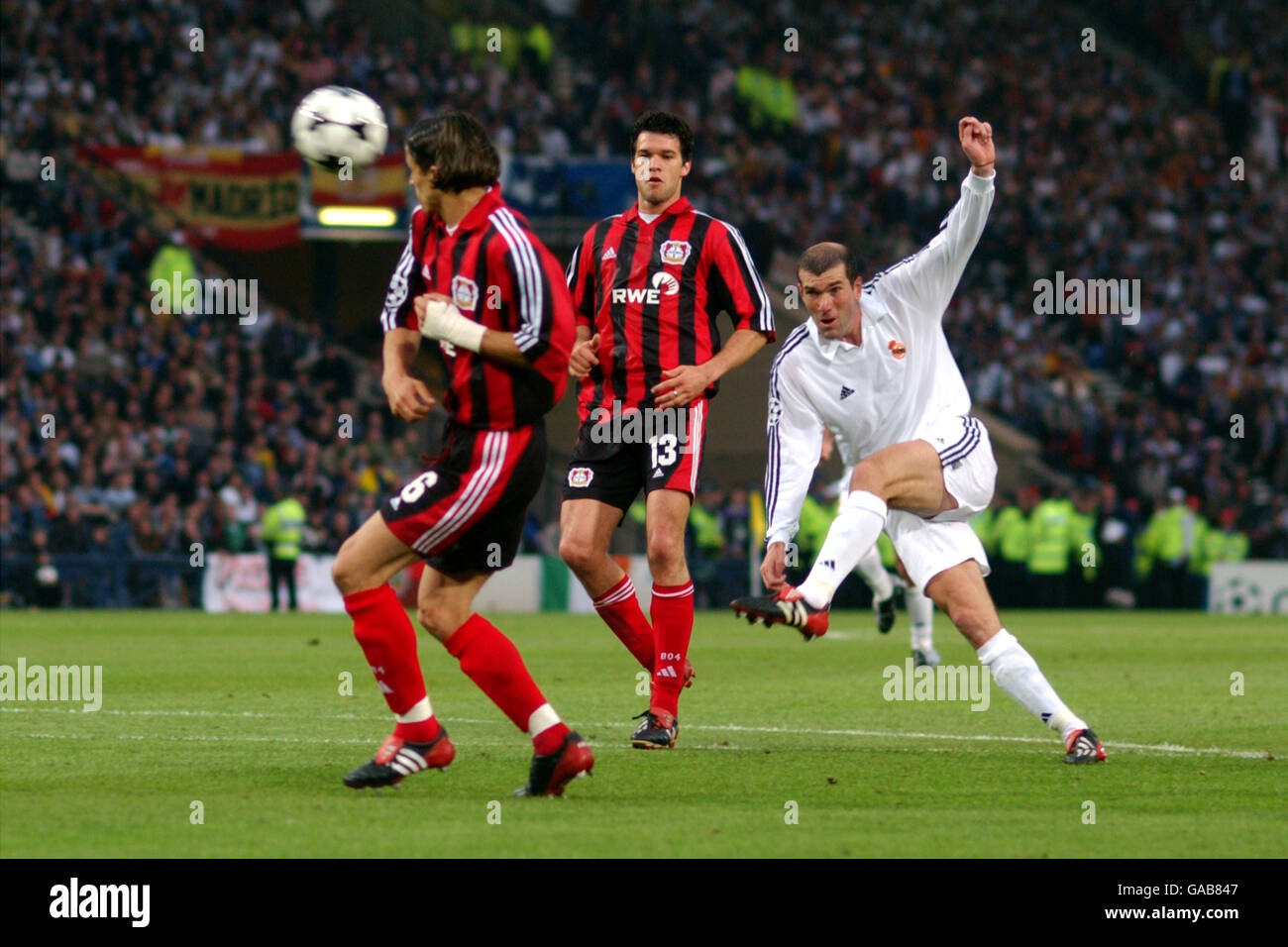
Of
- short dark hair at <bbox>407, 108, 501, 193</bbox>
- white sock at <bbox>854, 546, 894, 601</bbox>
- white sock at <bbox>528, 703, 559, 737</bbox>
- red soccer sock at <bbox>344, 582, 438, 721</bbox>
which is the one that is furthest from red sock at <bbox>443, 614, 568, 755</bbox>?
white sock at <bbox>854, 546, 894, 601</bbox>

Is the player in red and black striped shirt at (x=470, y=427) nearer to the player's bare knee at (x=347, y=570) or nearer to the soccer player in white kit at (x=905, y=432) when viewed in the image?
the player's bare knee at (x=347, y=570)

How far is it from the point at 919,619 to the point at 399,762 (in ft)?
23.4

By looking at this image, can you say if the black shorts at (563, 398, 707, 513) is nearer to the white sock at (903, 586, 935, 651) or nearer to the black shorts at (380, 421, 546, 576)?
the black shorts at (380, 421, 546, 576)

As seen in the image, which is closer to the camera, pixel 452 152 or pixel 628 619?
pixel 452 152

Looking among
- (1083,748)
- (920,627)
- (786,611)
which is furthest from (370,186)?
(786,611)

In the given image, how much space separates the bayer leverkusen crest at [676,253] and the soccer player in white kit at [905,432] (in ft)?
2.11

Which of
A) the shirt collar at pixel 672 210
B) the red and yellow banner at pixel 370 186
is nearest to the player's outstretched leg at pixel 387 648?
the shirt collar at pixel 672 210

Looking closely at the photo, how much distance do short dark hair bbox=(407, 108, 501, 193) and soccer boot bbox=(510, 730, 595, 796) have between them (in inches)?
76.7

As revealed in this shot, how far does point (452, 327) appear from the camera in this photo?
6695 millimetres

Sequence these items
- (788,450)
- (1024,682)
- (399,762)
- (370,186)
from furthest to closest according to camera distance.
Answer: (370,186), (788,450), (1024,682), (399,762)

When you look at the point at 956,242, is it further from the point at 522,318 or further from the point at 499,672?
the point at 499,672

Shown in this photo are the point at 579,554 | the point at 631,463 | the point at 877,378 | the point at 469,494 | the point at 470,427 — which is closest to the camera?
the point at 469,494

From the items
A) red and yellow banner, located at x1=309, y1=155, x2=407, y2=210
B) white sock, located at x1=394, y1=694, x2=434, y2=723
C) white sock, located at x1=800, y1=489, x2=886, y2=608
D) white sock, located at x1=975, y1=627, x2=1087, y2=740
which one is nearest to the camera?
white sock, located at x1=394, y1=694, x2=434, y2=723

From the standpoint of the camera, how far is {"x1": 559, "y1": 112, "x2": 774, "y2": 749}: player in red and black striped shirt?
886 cm
